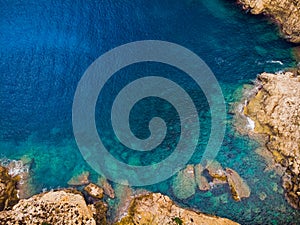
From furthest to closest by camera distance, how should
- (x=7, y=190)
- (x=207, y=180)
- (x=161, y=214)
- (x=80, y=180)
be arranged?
(x=207, y=180)
(x=80, y=180)
(x=7, y=190)
(x=161, y=214)

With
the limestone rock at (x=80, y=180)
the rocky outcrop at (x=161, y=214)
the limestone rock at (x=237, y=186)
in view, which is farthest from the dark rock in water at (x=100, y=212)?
the limestone rock at (x=237, y=186)

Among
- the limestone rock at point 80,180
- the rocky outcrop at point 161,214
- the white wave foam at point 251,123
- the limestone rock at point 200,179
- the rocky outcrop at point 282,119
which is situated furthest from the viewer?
the white wave foam at point 251,123

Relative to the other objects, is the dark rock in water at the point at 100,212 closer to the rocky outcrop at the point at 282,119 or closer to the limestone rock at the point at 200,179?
the limestone rock at the point at 200,179

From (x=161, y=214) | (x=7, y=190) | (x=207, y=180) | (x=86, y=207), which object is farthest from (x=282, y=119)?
(x=7, y=190)

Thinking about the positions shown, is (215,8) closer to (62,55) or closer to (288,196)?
(62,55)

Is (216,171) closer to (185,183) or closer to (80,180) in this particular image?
(185,183)

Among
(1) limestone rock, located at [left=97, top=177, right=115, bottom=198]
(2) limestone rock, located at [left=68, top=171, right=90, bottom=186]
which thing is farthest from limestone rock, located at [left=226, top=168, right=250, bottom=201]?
(2) limestone rock, located at [left=68, top=171, right=90, bottom=186]

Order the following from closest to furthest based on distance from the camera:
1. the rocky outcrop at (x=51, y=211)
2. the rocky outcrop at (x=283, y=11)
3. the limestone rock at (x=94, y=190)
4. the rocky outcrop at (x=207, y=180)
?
the rocky outcrop at (x=51, y=211), the limestone rock at (x=94, y=190), the rocky outcrop at (x=207, y=180), the rocky outcrop at (x=283, y=11)
